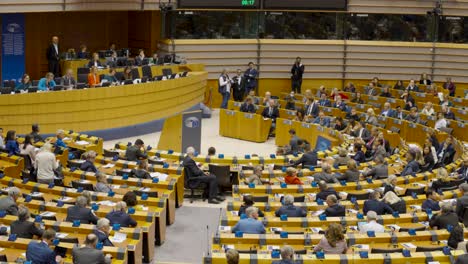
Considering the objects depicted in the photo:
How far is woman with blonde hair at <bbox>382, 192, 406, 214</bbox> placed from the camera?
16.8m

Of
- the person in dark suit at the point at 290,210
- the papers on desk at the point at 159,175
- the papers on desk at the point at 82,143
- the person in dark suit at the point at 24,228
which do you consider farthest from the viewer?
the papers on desk at the point at 82,143

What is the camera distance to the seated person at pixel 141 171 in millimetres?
18844

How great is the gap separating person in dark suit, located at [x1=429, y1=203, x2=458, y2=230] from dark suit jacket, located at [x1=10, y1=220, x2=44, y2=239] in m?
6.79

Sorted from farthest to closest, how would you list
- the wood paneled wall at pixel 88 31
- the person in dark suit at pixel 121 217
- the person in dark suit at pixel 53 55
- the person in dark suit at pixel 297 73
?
the person in dark suit at pixel 297 73, the wood paneled wall at pixel 88 31, the person in dark suit at pixel 53 55, the person in dark suit at pixel 121 217

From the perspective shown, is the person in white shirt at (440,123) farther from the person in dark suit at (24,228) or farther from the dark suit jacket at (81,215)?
the person in dark suit at (24,228)

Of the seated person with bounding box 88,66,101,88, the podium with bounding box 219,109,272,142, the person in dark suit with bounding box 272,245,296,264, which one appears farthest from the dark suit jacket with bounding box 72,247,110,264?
the podium with bounding box 219,109,272,142

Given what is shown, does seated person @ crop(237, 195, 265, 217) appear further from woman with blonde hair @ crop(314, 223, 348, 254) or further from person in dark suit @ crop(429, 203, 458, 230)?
person in dark suit @ crop(429, 203, 458, 230)

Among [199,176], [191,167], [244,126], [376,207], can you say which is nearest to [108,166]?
[191,167]

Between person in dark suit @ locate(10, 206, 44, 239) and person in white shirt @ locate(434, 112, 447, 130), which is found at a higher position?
person in white shirt @ locate(434, 112, 447, 130)

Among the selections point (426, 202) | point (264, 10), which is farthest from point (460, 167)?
point (264, 10)

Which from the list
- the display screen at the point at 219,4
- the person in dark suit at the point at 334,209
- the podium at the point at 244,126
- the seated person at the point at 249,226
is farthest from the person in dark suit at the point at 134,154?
the display screen at the point at 219,4

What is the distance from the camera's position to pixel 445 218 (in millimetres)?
15547

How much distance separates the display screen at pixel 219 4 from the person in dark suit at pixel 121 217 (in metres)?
17.9

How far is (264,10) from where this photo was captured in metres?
33.3
